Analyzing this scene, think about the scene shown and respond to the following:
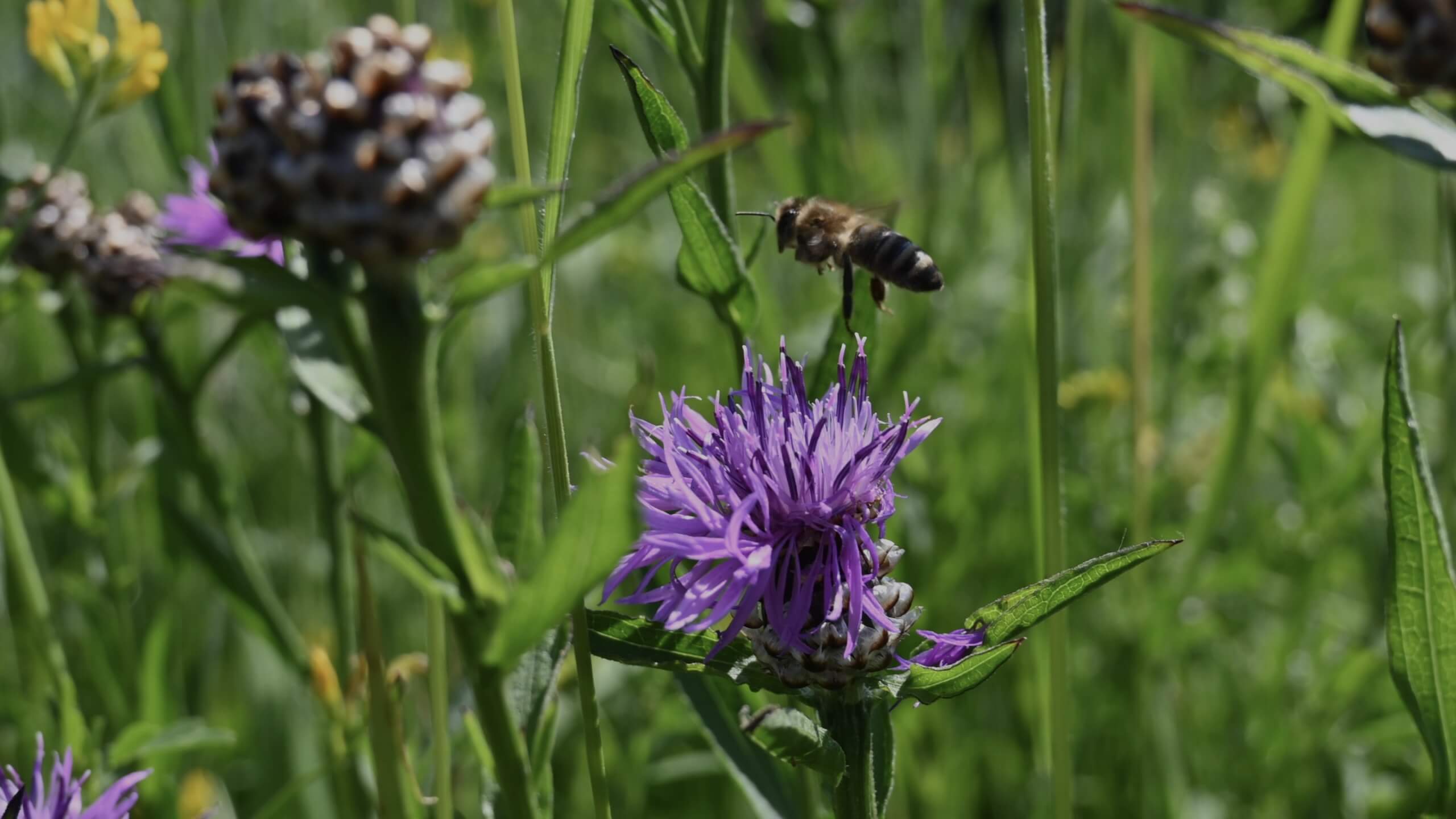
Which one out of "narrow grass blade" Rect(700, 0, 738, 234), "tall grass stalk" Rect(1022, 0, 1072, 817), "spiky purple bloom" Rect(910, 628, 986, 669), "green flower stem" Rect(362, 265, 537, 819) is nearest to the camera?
"green flower stem" Rect(362, 265, 537, 819)

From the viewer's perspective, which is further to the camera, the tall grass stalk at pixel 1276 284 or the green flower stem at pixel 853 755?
the tall grass stalk at pixel 1276 284

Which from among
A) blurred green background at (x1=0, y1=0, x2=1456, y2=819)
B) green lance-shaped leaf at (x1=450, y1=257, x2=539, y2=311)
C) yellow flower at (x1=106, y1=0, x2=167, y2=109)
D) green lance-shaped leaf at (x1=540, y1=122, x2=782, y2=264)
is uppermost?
yellow flower at (x1=106, y1=0, x2=167, y2=109)

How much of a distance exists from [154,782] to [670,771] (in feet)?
3.07

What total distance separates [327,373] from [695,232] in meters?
0.46

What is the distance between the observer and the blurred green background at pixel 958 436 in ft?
7.45

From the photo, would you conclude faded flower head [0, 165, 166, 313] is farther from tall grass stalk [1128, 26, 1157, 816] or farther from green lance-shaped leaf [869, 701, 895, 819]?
tall grass stalk [1128, 26, 1157, 816]

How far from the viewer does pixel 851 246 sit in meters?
1.76

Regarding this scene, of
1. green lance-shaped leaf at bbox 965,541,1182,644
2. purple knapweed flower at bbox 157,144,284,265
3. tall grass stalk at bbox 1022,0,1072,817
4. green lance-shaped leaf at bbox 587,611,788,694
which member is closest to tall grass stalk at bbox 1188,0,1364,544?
tall grass stalk at bbox 1022,0,1072,817

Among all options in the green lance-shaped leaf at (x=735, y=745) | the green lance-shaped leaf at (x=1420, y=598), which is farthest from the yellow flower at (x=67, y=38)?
the green lance-shaped leaf at (x=1420, y=598)

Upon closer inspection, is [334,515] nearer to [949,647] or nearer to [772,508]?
[772,508]

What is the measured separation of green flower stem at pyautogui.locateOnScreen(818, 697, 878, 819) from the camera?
116 cm

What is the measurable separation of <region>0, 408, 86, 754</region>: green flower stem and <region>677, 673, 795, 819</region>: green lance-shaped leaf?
71 centimetres

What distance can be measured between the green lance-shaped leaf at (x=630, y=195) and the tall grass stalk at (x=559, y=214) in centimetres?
32

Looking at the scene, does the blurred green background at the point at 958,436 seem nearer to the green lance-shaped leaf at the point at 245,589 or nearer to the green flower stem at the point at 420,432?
the green lance-shaped leaf at the point at 245,589
